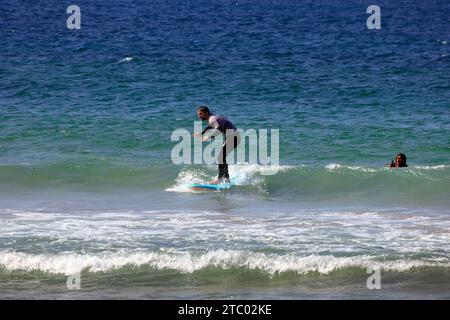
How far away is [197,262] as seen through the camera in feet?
37.8

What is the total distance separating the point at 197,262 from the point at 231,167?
7906 millimetres

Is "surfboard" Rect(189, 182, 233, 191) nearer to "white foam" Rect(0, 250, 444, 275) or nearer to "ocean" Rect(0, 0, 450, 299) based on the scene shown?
"ocean" Rect(0, 0, 450, 299)

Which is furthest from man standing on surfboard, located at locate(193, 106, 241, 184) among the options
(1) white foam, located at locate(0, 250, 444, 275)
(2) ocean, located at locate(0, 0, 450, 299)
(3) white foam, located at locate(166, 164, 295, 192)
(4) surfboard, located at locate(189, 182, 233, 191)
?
(1) white foam, located at locate(0, 250, 444, 275)

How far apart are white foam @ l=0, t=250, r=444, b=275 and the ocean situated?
26 millimetres

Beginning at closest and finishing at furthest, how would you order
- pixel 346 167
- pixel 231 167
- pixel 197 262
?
pixel 197 262 < pixel 346 167 < pixel 231 167

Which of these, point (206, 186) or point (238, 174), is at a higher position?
point (238, 174)

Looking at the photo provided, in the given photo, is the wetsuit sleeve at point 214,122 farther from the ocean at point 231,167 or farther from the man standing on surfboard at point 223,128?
the ocean at point 231,167

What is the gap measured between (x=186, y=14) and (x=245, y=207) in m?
39.2

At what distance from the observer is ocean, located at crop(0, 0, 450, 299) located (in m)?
11.2

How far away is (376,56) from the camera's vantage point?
36125 mm

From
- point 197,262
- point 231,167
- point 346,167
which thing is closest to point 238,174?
point 231,167

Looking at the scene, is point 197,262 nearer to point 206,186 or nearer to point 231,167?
point 206,186

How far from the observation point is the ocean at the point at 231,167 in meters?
11.2
